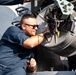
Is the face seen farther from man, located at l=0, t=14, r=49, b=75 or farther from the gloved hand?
the gloved hand

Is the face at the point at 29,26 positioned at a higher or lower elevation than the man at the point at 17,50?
higher

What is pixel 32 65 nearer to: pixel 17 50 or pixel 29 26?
pixel 17 50

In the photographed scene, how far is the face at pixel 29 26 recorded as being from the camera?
9.91ft

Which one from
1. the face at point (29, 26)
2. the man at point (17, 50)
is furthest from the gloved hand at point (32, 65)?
the face at point (29, 26)

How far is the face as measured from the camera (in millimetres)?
3020

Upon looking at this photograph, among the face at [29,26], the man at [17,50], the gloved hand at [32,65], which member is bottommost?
the gloved hand at [32,65]

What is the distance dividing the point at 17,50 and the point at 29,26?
23 centimetres

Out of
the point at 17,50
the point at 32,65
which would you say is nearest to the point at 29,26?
the point at 17,50

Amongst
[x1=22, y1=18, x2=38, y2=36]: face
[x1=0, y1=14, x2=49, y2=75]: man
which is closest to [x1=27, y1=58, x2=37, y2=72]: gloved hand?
[x1=0, y1=14, x2=49, y2=75]: man

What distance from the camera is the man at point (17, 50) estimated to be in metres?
3.01

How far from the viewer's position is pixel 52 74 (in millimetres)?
3094

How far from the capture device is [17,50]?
10.00ft

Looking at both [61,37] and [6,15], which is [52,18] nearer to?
[61,37]

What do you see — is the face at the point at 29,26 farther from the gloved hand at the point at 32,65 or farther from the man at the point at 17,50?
the gloved hand at the point at 32,65
